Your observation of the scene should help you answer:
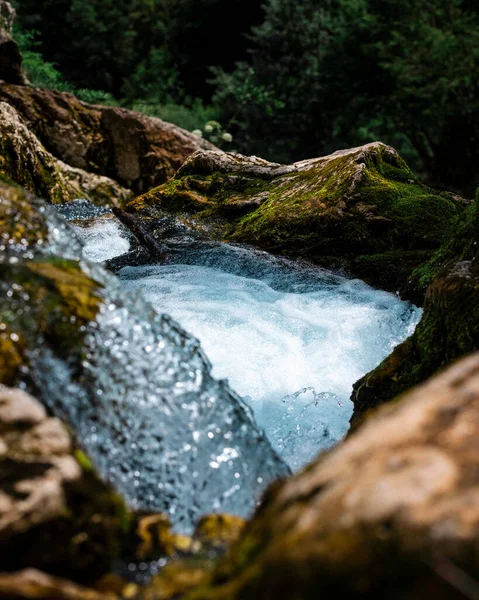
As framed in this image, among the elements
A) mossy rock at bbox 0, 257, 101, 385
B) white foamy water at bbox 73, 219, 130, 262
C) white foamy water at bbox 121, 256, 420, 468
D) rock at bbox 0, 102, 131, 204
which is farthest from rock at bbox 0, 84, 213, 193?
mossy rock at bbox 0, 257, 101, 385

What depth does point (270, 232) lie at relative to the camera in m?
6.59

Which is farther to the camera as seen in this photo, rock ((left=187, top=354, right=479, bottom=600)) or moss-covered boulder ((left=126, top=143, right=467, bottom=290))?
moss-covered boulder ((left=126, top=143, right=467, bottom=290))

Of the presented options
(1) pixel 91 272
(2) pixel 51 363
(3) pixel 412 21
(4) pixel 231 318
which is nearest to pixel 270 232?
(4) pixel 231 318

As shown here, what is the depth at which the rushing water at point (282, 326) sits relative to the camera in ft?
12.3

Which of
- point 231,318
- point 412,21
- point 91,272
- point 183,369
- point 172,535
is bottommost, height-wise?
point 231,318

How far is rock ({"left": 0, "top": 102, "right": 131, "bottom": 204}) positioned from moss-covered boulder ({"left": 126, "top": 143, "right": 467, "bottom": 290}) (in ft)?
5.40

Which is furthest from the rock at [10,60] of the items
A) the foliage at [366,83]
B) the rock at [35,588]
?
the rock at [35,588]

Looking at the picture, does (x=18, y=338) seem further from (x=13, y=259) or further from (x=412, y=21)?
(x=412, y=21)

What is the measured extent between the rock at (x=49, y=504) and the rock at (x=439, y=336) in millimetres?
1823

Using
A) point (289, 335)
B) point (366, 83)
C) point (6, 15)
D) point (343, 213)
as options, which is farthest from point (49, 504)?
point (366, 83)

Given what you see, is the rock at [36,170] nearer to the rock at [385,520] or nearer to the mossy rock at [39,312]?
the mossy rock at [39,312]

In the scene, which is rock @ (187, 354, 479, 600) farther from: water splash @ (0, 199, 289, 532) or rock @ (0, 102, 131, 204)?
rock @ (0, 102, 131, 204)

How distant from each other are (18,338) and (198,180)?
6554 mm

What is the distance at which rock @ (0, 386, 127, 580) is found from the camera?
1366mm
